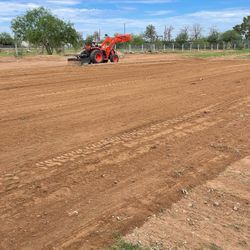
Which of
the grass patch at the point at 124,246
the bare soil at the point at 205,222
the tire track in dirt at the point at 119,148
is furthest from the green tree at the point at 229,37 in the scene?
the grass patch at the point at 124,246

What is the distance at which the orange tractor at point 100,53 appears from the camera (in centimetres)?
2486

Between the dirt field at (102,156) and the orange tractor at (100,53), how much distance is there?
43.6 ft

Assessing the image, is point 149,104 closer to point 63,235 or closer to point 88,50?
point 63,235

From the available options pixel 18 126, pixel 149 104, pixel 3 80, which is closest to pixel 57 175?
pixel 18 126

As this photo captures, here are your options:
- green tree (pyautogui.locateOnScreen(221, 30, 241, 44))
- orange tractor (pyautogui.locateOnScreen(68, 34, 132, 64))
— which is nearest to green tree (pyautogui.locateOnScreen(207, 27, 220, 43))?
green tree (pyautogui.locateOnScreen(221, 30, 241, 44))

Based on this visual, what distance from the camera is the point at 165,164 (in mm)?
5797

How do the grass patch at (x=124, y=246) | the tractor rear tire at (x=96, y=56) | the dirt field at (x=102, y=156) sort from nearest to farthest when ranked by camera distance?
the grass patch at (x=124, y=246) < the dirt field at (x=102, y=156) < the tractor rear tire at (x=96, y=56)

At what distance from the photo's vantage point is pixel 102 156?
6.08 metres

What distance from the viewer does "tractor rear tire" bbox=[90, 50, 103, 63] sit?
2466 centimetres

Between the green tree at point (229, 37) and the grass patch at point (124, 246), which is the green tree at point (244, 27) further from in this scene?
the grass patch at point (124, 246)

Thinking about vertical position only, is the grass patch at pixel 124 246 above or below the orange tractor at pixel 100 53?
below

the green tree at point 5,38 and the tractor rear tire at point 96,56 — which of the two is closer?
the tractor rear tire at point 96,56

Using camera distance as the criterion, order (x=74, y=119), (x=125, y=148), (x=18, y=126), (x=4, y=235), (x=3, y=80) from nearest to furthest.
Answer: (x=4, y=235), (x=125, y=148), (x=18, y=126), (x=74, y=119), (x=3, y=80)

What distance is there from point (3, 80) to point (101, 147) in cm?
1036
